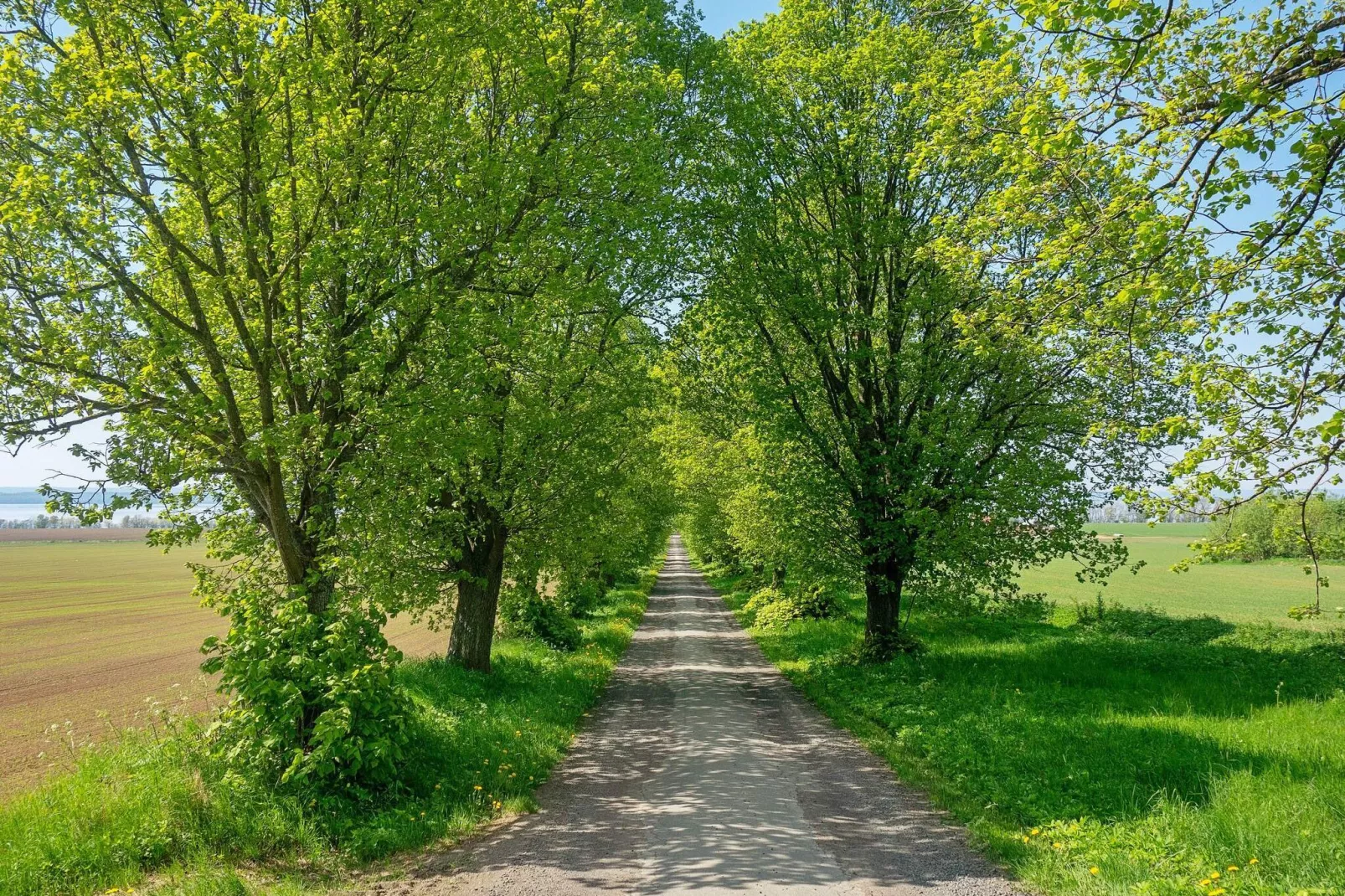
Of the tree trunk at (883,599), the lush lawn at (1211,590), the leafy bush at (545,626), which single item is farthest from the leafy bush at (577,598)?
the lush lawn at (1211,590)

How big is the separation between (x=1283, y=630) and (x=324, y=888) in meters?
24.0

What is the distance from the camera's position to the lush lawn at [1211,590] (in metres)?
29.5

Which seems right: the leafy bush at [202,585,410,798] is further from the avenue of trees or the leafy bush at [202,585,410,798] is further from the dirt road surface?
the dirt road surface

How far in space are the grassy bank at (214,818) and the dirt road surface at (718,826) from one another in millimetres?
656

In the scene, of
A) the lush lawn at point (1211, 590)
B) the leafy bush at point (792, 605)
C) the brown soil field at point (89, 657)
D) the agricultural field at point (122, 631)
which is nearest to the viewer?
the brown soil field at point (89, 657)

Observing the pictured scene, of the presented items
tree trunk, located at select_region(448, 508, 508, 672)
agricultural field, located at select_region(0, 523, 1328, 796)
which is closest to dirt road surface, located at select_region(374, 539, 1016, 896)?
tree trunk, located at select_region(448, 508, 508, 672)

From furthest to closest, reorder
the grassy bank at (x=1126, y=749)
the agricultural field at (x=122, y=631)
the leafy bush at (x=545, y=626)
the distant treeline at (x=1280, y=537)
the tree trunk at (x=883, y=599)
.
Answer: the leafy bush at (x=545, y=626), the tree trunk at (x=883, y=599), the agricultural field at (x=122, y=631), the distant treeline at (x=1280, y=537), the grassy bank at (x=1126, y=749)

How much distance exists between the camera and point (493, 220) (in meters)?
10.4

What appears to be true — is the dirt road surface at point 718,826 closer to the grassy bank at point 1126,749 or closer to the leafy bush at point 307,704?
the grassy bank at point 1126,749

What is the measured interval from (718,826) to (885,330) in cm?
1186

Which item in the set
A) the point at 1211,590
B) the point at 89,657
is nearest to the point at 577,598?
the point at 89,657

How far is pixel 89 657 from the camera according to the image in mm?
26531

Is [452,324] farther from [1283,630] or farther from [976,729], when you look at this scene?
[1283,630]

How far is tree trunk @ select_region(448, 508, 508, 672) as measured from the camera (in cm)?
1536
